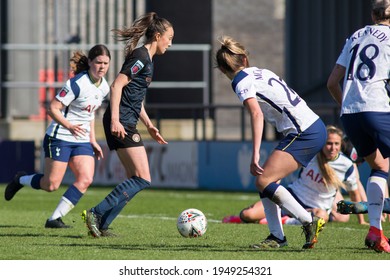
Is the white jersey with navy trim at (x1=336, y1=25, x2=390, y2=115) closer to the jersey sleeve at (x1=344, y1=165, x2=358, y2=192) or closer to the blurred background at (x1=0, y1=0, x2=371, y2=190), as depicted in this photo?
the jersey sleeve at (x1=344, y1=165, x2=358, y2=192)

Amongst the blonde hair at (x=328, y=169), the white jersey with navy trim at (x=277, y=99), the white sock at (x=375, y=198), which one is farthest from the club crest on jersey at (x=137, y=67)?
the blonde hair at (x=328, y=169)

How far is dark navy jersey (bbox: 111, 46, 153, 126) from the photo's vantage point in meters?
10.2

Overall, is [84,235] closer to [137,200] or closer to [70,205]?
[70,205]

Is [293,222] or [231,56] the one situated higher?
[231,56]

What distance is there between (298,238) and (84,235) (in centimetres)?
200

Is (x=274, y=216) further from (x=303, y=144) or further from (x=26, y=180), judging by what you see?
(x=26, y=180)

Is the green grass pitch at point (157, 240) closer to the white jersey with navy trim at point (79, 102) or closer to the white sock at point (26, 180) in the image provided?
the white sock at point (26, 180)

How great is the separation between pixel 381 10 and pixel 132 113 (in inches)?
95.8

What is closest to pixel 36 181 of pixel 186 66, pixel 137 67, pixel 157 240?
pixel 157 240

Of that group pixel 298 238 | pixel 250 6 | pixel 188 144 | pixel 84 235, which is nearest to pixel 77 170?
pixel 84 235

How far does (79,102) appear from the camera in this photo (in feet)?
39.0

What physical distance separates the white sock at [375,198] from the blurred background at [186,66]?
9968mm

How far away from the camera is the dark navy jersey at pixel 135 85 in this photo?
10.2 m

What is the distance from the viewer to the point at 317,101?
27.4 meters
